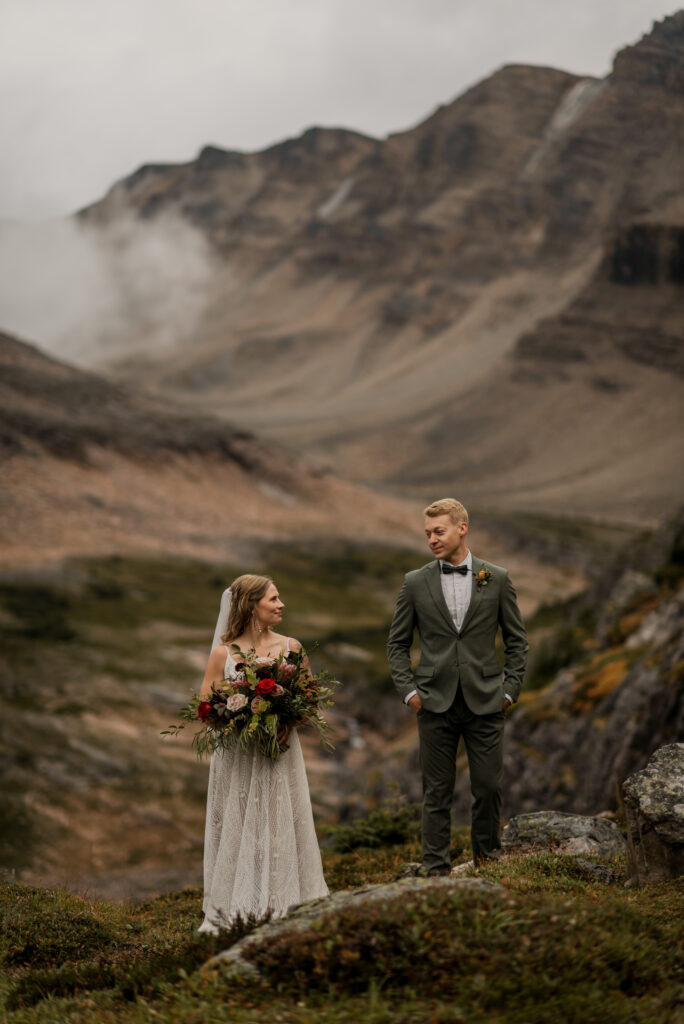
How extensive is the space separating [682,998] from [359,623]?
149ft

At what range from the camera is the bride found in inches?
270

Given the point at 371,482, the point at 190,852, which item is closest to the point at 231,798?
the point at 190,852

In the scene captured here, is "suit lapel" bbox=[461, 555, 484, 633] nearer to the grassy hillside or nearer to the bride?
the bride

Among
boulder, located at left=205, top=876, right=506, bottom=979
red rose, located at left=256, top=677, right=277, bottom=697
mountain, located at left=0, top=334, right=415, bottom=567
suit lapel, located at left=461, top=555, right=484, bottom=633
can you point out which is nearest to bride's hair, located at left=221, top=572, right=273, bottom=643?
red rose, located at left=256, top=677, right=277, bottom=697

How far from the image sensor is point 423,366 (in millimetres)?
181750

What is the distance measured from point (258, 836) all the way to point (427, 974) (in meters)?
2.37

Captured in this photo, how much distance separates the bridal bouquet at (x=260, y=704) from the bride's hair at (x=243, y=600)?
24 cm

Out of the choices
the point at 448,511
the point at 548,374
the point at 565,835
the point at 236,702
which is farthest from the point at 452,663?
the point at 548,374

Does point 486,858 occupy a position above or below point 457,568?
below

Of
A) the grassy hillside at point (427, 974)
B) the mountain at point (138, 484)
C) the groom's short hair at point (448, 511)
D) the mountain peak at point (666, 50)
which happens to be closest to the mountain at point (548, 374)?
the mountain at point (138, 484)

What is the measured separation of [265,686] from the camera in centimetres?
670

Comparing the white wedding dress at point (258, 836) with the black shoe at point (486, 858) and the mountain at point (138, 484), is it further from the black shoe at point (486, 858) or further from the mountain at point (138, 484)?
the mountain at point (138, 484)

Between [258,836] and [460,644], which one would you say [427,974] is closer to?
[258,836]

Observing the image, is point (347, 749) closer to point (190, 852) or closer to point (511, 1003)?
point (190, 852)
